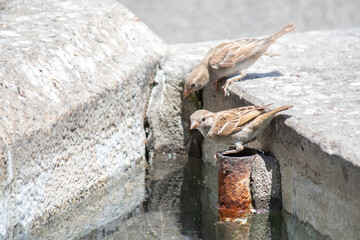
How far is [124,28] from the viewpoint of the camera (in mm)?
5480

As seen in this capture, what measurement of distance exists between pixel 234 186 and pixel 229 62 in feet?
4.43

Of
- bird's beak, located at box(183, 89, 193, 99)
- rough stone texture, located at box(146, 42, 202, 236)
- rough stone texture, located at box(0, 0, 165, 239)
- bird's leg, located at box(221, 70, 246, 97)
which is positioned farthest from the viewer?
rough stone texture, located at box(146, 42, 202, 236)

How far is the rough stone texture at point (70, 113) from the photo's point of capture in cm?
356

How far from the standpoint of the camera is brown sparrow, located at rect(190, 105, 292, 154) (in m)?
3.91

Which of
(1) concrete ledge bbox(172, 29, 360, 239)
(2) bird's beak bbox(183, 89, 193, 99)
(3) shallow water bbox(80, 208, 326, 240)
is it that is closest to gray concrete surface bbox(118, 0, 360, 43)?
(1) concrete ledge bbox(172, 29, 360, 239)

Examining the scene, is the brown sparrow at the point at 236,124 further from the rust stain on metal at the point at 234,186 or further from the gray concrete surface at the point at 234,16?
the gray concrete surface at the point at 234,16

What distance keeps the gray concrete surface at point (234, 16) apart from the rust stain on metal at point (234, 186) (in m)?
6.49

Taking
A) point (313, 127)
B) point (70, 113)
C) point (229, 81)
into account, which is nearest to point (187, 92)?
point (229, 81)

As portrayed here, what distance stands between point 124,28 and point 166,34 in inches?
199

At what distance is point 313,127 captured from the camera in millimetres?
3564

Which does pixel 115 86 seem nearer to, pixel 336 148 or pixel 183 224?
pixel 183 224

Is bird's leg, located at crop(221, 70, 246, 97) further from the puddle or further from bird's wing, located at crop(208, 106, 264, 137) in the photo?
the puddle

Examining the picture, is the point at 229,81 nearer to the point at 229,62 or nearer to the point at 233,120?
the point at 229,62

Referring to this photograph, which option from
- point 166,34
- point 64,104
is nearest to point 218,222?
point 64,104
